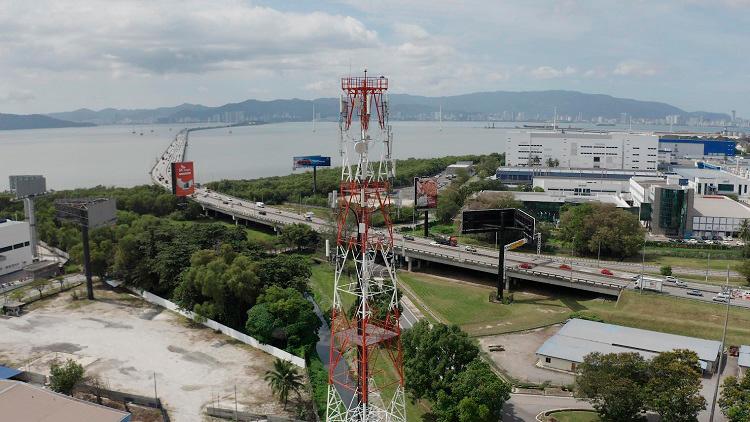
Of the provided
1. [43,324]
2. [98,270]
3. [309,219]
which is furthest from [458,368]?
[309,219]

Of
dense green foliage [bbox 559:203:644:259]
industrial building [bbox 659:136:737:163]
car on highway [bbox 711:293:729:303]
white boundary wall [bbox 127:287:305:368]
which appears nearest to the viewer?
white boundary wall [bbox 127:287:305:368]

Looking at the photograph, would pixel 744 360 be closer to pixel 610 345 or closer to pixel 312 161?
pixel 610 345

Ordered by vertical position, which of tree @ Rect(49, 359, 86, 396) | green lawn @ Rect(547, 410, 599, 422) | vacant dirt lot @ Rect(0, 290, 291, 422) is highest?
tree @ Rect(49, 359, 86, 396)

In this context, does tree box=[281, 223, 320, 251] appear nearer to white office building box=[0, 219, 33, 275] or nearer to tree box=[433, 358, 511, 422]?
white office building box=[0, 219, 33, 275]

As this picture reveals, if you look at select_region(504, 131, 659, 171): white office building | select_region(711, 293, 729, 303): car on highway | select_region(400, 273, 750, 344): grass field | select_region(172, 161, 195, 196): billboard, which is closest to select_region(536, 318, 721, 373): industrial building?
select_region(400, 273, 750, 344): grass field

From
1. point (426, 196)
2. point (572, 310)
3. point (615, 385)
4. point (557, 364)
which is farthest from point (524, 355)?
point (426, 196)

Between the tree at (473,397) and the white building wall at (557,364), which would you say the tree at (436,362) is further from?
the white building wall at (557,364)

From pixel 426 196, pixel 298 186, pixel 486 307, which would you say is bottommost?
pixel 486 307

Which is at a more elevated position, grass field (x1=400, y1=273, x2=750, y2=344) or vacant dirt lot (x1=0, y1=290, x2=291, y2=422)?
grass field (x1=400, y1=273, x2=750, y2=344)
